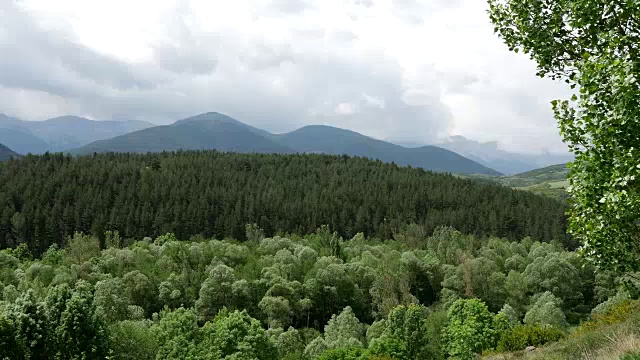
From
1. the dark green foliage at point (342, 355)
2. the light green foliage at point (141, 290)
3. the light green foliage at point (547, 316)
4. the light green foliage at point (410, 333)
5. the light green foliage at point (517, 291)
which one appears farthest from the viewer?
the light green foliage at point (517, 291)

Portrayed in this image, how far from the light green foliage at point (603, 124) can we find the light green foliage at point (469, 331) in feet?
157

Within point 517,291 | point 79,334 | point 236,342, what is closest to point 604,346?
point 236,342

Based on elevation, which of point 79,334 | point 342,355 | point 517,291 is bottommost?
point 517,291

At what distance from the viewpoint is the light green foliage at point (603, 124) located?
15.7 meters

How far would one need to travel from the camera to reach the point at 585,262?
18.8m

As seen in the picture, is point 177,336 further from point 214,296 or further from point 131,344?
point 214,296

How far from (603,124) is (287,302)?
82.2m

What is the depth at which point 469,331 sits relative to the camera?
63719 mm

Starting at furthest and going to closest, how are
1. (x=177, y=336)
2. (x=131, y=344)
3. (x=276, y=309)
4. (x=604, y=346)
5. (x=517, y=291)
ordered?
1. (x=517, y=291)
2. (x=276, y=309)
3. (x=177, y=336)
4. (x=131, y=344)
5. (x=604, y=346)

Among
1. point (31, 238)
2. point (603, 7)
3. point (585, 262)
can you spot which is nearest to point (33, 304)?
point (585, 262)

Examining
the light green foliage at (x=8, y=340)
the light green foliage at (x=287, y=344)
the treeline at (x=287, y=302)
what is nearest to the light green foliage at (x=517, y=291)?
the treeline at (x=287, y=302)

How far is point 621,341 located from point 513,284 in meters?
94.8

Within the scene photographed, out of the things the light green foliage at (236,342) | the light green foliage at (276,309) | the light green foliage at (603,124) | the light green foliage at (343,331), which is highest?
the light green foliage at (603,124)

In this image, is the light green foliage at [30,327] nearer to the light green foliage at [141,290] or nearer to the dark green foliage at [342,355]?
the dark green foliage at [342,355]
